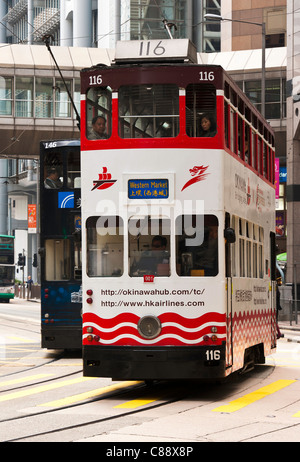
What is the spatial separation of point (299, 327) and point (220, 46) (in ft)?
134

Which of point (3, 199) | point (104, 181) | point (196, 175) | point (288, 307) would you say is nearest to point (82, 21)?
point (3, 199)

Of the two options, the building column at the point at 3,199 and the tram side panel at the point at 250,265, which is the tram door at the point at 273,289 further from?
the building column at the point at 3,199

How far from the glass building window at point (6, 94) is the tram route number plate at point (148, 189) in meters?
36.6

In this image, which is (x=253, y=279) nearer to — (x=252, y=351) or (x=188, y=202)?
(x=252, y=351)

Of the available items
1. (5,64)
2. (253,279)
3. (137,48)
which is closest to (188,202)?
(137,48)

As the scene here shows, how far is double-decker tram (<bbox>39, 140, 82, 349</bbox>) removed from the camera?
64.4 ft

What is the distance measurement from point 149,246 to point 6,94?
37.6 m

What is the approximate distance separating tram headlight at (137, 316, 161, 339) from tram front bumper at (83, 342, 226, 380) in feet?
0.65

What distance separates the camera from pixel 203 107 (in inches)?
512

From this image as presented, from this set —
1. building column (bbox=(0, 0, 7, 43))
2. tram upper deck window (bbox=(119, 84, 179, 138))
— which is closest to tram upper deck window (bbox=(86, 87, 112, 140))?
tram upper deck window (bbox=(119, 84, 179, 138))

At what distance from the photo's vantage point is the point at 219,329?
12.7 metres

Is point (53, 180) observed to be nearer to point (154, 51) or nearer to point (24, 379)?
point (24, 379)

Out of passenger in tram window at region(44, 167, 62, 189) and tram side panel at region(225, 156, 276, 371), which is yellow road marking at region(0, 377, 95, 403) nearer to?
tram side panel at region(225, 156, 276, 371)

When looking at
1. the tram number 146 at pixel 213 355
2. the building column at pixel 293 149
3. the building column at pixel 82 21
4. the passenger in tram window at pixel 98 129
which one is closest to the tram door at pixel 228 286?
the tram number 146 at pixel 213 355
